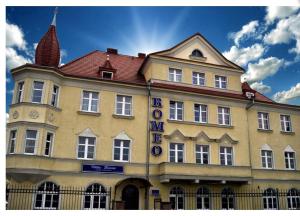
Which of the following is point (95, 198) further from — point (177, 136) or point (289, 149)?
point (289, 149)

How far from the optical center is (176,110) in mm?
21781

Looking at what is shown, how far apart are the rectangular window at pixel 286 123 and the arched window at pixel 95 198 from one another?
1545 cm

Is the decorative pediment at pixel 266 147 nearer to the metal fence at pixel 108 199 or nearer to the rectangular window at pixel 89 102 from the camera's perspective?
the metal fence at pixel 108 199

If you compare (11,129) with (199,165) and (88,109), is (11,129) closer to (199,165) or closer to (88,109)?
(88,109)

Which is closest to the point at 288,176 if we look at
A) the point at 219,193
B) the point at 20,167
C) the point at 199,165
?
the point at 219,193

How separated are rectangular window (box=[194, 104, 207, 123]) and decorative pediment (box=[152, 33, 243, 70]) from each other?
396 centimetres

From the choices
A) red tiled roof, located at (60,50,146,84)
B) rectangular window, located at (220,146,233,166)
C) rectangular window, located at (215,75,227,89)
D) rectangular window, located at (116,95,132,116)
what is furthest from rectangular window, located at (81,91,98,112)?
rectangular window, located at (215,75,227,89)

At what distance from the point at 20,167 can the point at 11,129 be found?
2.48 meters

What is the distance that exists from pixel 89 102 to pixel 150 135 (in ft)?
15.2


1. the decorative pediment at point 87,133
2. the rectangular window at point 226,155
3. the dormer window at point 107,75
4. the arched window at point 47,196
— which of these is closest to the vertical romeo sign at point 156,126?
the dormer window at point 107,75

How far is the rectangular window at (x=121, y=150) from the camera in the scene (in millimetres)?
19719

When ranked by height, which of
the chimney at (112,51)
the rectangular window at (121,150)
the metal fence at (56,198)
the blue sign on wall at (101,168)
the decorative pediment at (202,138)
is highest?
the chimney at (112,51)

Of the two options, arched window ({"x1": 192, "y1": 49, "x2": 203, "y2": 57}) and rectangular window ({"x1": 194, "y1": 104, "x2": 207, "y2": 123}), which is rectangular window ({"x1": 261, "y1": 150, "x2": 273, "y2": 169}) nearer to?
rectangular window ({"x1": 194, "y1": 104, "x2": 207, "y2": 123})

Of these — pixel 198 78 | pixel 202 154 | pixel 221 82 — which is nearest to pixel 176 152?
pixel 202 154
